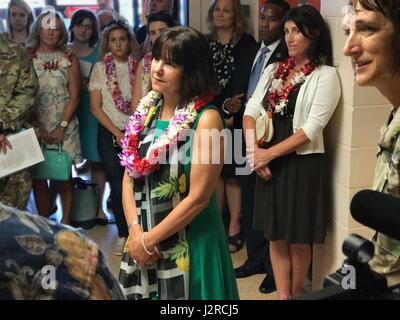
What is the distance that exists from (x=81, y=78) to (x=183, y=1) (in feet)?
4.32

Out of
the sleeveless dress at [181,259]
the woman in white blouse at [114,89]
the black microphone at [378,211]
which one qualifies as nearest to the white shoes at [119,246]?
the woman in white blouse at [114,89]

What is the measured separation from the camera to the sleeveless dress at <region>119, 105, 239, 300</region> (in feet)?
6.29

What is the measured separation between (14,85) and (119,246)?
1205 mm

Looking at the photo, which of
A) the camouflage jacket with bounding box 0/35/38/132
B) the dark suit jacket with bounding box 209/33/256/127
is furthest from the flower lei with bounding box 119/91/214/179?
Answer: the camouflage jacket with bounding box 0/35/38/132

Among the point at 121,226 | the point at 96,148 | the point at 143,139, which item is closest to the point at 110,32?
the point at 96,148

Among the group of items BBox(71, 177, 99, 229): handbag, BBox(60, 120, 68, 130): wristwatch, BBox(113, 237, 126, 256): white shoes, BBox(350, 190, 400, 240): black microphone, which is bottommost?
BBox(113, 237, 126, 256): white shoes

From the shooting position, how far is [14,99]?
335 centimetres

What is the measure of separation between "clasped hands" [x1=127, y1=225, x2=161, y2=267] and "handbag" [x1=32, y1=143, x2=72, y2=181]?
6.24ft

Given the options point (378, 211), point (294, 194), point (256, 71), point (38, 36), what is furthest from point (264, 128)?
point (378, 211)

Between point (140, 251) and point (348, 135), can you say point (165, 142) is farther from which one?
point (348, 135)

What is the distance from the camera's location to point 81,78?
3914 mm

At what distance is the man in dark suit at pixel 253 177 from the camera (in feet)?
10.4

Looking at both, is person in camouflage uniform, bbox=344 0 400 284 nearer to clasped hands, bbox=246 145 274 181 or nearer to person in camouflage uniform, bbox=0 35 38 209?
clasped hands, bbox=246 145 274 181

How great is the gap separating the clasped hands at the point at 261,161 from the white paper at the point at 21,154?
1374 mm
